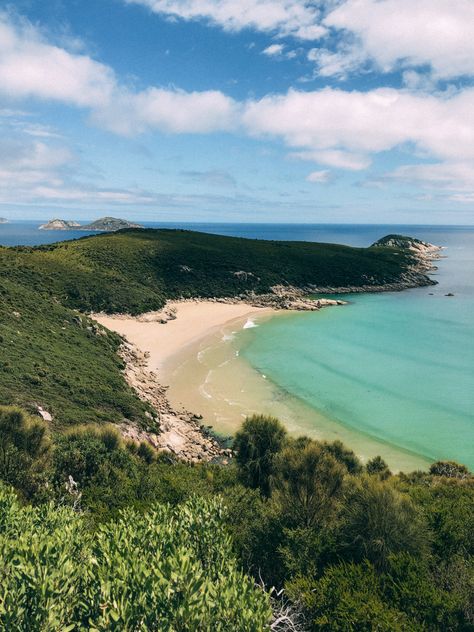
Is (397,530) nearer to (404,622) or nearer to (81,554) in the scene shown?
(404,622)

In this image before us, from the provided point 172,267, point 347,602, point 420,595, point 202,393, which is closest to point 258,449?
point 347,602

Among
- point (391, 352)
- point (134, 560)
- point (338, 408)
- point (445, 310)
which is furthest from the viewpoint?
point (445, 310)

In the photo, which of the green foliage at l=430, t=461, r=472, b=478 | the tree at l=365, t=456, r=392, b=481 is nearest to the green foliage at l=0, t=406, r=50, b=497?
the tree at l=365, t=456, r=392, b=481

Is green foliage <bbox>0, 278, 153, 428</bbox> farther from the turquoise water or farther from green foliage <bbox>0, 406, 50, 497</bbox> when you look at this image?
the turquoise water

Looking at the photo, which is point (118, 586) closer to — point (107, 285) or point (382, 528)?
point (382, 528)

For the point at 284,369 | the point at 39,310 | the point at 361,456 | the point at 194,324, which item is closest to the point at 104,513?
the point at 361,456

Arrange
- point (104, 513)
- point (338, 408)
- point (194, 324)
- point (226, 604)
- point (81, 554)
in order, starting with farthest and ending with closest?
point (194, 324) < point (338, 408) < point (104, 513) < point (81, 554) < point (226, 604)
